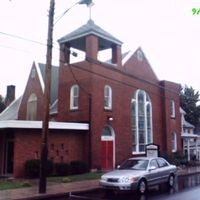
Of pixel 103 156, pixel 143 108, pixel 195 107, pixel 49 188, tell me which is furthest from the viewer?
pixel 195 107

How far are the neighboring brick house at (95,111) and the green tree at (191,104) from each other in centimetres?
3552

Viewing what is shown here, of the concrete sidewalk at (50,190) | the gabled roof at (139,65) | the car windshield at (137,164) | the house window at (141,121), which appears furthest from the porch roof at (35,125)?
the gabled roof at (139,65)

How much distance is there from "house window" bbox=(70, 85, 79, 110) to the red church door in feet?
9.66

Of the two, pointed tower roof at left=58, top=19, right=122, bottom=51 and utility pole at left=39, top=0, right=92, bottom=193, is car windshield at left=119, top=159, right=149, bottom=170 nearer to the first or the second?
utility pole at left=39, top=0, right=92, bottom=193

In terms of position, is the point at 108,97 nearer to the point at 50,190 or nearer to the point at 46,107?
the point at 46,107

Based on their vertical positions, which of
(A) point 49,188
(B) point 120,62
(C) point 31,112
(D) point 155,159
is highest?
(B) point 120,62

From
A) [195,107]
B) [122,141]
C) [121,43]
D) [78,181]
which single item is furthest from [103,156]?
[195,107]

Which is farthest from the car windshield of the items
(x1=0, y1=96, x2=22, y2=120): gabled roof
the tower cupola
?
(x1=0, y1=96, x2=22, y2=120): gabled roof

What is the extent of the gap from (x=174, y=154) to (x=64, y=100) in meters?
12.3

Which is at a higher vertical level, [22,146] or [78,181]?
[22,146]

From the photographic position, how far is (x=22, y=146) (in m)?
22.9

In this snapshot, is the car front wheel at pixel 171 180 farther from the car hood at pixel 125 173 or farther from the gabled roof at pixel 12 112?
the gabled roof at pixel 12 112

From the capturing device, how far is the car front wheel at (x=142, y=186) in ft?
53.1

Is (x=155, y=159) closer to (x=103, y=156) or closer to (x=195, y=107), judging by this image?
(x=103, y=156)
